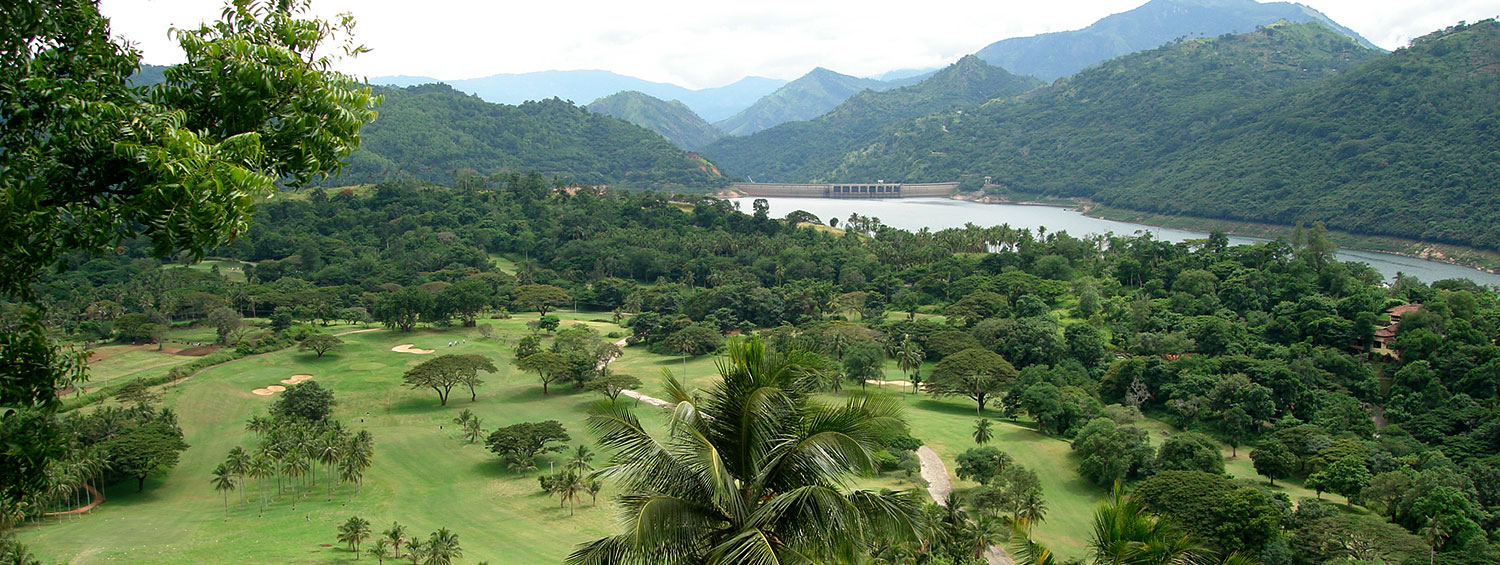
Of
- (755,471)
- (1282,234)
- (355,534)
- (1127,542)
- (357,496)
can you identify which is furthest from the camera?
(1282,234)

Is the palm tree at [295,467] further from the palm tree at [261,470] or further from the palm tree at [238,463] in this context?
the palm tree at [238,463]

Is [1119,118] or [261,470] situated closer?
[261,470]

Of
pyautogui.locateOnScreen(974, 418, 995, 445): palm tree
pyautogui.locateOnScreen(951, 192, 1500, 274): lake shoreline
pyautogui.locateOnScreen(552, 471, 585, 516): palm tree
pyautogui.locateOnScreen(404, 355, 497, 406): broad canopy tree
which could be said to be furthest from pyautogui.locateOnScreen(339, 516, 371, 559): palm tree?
pyautogui.locateOnScreen(951, 192, 1500, 274): lake shoreline

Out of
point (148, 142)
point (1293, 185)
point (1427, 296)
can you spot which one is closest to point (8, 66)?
point (148, 142)

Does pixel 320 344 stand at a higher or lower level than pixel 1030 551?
lower

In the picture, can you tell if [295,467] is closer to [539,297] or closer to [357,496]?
[357,496]

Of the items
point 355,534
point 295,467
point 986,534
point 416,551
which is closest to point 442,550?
point 416,551
